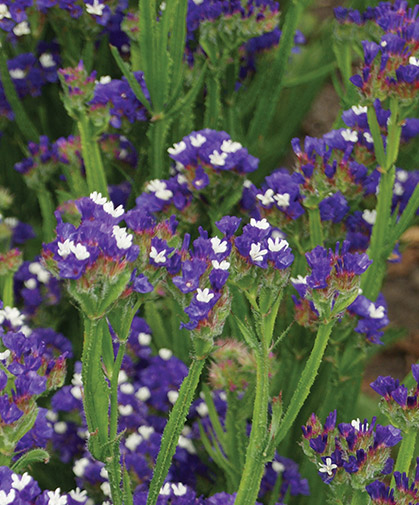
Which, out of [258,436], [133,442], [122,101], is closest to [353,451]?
[258,436]

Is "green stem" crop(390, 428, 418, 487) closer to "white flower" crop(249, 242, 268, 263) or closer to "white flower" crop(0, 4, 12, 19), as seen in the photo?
"white flower" crop(249, 242, 268, 263)

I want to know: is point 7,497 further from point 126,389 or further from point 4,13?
point 4,13

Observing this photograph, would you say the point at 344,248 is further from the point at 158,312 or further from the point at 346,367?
the point at 158,312

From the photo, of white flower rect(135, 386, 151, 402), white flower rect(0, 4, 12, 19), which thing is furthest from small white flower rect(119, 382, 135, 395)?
white flower rect(0, 4, 12, 19)

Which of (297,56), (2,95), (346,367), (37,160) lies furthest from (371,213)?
(297,56)

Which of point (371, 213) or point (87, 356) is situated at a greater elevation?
point (87, 356)

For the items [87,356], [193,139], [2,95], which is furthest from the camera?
[2,95]
